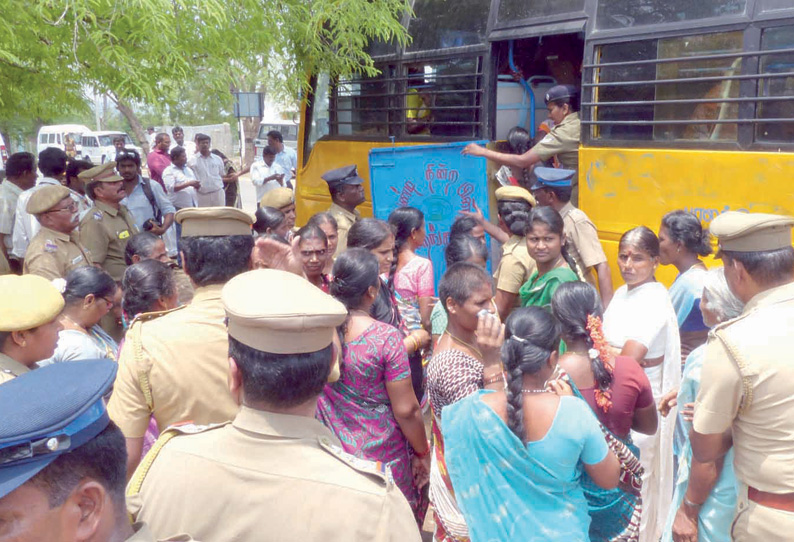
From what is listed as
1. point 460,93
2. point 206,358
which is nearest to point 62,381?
point 206,358

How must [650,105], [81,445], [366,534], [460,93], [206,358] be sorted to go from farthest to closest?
[460,93]
[650,105]
[206,358]
[366,534]
[81,445]

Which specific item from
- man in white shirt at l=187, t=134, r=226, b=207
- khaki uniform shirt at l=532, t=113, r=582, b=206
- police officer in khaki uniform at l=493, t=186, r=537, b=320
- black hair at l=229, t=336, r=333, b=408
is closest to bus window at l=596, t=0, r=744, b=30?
khaki uniform shirt at l=532, t=113, r=582, b=206

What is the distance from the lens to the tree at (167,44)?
4598 mm

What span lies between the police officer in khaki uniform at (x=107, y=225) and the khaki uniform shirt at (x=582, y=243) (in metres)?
3.13

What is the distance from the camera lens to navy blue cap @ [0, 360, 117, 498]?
111cm

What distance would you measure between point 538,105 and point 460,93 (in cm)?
116

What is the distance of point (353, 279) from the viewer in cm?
290

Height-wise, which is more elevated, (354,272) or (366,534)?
(354,272)

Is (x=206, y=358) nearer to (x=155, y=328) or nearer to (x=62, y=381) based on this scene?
(x=155, y=328)

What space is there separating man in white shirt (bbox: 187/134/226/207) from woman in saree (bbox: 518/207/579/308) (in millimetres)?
7577

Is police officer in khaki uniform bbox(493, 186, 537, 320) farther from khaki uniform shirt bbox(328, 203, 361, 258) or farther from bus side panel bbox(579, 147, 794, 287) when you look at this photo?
khaki uniform shirt bbox(328, 203, 361, 258)

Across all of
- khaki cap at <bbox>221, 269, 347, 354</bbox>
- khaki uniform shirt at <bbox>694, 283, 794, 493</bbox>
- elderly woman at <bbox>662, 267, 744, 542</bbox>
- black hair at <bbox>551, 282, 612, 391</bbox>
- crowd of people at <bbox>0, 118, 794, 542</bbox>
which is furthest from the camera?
black hair at <bbox>551, 282, 612, 391</bbox>

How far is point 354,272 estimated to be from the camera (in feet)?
9.56

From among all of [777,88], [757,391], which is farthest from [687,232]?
[757,391]
